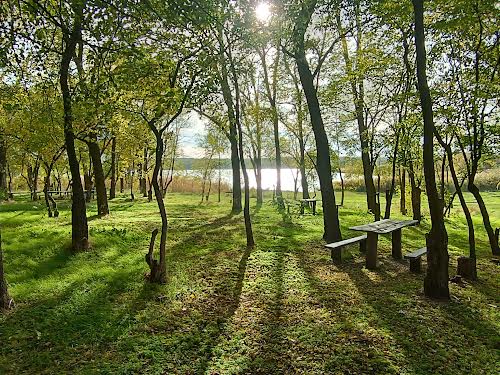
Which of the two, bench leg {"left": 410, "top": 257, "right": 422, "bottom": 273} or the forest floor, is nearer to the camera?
the forest floor

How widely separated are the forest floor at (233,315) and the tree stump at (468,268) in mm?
275

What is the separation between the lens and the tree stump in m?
6.43

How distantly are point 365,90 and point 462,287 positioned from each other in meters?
9.00

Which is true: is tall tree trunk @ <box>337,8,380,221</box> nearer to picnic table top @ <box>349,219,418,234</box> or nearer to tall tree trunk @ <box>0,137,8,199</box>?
picnic table top @ <box>349,219,418,234</box>

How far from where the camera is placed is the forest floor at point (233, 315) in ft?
12.0

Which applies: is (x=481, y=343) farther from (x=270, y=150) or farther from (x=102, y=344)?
(x=270, y=150)

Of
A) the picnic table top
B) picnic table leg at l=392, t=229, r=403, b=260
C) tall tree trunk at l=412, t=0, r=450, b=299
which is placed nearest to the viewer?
tall tree trunk at l=412, t=0, r=450, b=299

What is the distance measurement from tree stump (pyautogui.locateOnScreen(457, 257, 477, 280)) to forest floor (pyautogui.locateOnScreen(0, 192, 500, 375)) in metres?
0.28

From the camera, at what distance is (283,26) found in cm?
653

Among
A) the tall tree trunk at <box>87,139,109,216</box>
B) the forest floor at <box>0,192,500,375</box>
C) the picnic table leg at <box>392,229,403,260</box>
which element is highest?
the tall tree trunk at <box>87,139,109,216</box>

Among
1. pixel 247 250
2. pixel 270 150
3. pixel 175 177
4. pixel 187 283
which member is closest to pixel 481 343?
pixel 187 283

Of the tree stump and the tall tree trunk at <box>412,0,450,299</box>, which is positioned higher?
the tall tree trunk at <box>412,0,450,299</box>

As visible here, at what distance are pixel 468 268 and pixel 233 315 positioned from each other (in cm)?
457

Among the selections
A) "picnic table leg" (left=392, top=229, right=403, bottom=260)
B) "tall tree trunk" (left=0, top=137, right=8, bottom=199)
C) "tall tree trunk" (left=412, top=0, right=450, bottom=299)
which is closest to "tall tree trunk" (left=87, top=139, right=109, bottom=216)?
"tall tree trunk" (left=0, top=137, right=8, bottom=199)
